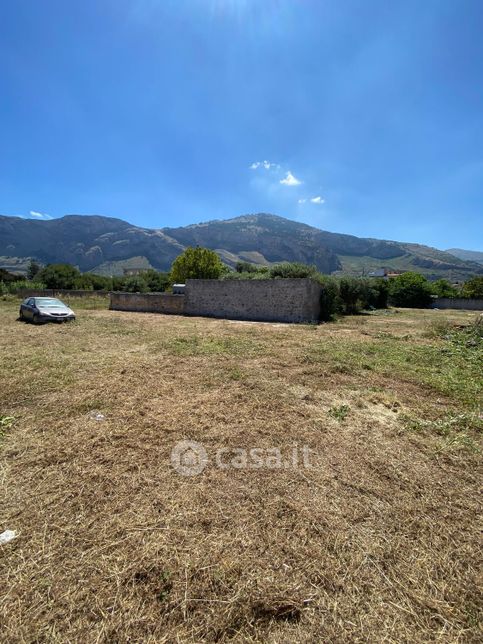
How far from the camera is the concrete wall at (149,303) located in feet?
70.0

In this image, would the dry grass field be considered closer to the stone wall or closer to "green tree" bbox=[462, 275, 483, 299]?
the stone wall

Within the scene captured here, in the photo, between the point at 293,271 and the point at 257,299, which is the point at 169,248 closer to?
the point at 293,271

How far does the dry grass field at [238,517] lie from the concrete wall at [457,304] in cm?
4276

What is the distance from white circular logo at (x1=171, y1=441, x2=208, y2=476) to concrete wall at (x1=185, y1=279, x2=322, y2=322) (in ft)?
47.9

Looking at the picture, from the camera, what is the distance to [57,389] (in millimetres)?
4965

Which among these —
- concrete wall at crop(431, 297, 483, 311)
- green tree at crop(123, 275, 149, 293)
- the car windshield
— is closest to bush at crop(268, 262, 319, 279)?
the car windshield

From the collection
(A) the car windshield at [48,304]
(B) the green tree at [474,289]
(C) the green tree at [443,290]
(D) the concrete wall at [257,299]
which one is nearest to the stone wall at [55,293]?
(D) the concrete wall at [257,299]

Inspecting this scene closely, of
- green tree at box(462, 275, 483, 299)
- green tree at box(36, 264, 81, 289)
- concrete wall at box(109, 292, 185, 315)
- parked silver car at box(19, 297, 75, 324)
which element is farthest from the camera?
green tree at box(36, 264, 81, 289)

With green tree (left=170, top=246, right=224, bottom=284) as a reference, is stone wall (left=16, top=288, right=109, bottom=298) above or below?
below

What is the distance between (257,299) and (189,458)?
1573 centimetres

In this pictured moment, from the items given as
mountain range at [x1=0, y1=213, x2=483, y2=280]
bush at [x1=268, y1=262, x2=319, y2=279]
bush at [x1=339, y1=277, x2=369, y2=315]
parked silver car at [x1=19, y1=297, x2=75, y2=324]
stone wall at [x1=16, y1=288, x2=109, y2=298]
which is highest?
mountain range at [x1=0, y1=213, x2=483, y2=280]

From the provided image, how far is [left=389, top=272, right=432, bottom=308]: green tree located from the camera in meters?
39.7

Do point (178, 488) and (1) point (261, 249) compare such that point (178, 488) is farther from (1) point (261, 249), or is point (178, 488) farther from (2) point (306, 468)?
(1) point (261, 249)

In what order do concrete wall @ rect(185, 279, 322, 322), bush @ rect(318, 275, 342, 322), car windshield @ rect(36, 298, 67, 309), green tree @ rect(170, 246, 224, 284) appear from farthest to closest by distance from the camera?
green tree @ rect(170, 246, 224, 284), bush @ rect(318, 275, 342, 322), concrete wall @ rect(185, 279, 322, 322), car windshield @ rect(36, 298, 67, 309)
